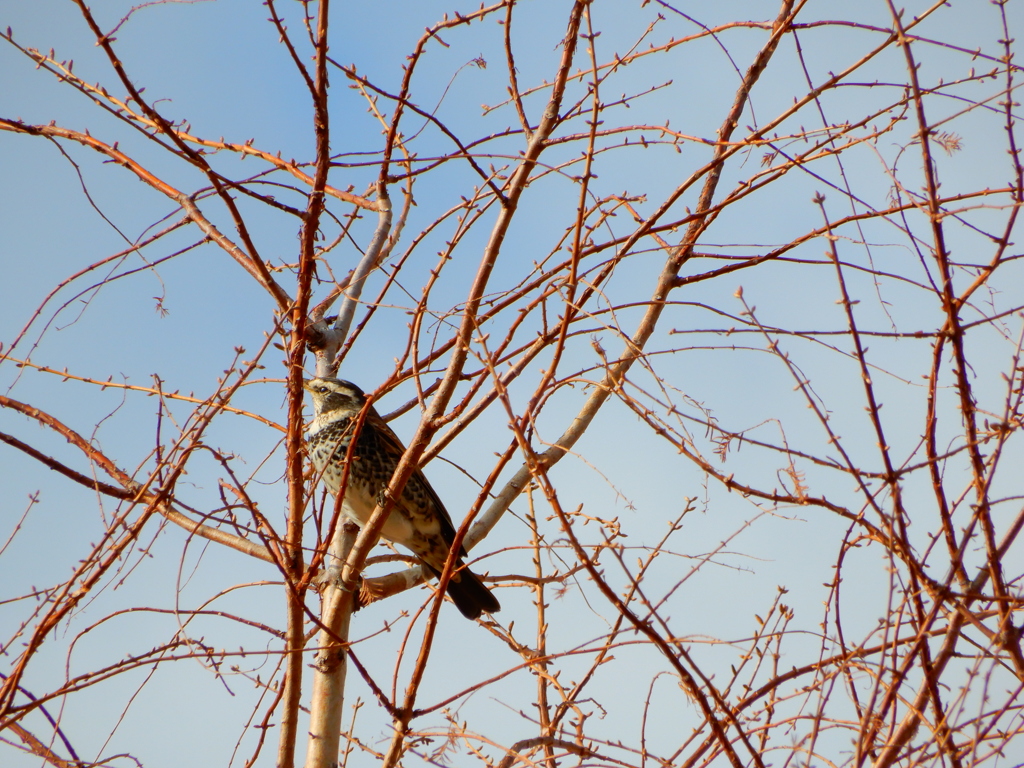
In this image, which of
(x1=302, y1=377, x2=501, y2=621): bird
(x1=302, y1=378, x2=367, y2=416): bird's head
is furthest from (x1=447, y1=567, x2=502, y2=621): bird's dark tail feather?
(x1=302, y1=378, x2=367, y2=416): bird's head

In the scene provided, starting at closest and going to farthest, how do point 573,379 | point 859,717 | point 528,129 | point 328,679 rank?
point 859,717 → point 573,379 → point 528,129 → point 328,679

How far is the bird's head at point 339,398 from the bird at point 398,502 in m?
0.01

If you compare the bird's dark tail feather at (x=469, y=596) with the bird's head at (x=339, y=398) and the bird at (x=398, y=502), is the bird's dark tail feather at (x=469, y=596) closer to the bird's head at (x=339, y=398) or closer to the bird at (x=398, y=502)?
the bird at (x=398, y=502)

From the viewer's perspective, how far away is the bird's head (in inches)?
225

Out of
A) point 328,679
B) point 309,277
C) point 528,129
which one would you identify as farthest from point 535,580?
point 528,129

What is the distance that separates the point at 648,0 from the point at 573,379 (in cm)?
129

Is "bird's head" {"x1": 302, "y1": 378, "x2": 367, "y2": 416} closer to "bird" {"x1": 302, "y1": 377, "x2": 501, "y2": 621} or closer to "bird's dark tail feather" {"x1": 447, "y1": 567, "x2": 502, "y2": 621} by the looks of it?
"bird" {"x1": 302, "y1": 377, "x2": 501, "y2": 621}

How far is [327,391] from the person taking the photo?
5680 millimetres

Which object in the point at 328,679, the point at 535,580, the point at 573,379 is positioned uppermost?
the point at 535,580

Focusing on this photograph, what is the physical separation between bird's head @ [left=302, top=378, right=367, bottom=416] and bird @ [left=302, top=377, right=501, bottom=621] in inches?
0.5

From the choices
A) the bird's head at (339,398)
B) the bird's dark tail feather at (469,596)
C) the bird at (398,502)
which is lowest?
the bird's dark tail feather at (469,596)

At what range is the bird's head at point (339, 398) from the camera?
225 inches

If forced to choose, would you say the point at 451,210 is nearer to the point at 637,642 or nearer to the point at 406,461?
the point at 406,461

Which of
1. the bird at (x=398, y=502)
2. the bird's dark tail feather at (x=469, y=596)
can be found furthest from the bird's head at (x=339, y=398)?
the bird's dark tail feather at (x=469, y=596)
